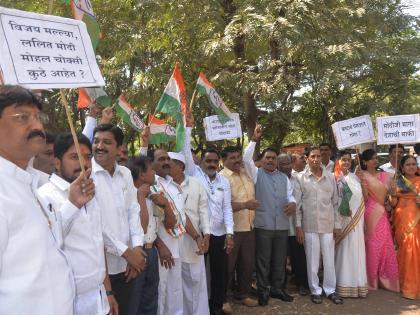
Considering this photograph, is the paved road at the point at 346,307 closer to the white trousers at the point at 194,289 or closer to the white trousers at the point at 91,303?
the white trousers at the point at 194,289

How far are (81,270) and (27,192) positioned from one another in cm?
74

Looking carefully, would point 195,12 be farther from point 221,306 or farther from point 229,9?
point 221,306

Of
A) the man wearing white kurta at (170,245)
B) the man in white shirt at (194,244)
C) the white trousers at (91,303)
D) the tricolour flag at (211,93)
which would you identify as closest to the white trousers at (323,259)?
the man in white shirt at (194,244)

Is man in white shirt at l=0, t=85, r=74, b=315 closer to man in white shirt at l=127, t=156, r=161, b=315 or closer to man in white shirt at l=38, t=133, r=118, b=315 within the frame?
man in white shirt at l=38, t=133, r=118, b=315

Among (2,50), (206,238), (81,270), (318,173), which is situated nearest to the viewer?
(2,50)

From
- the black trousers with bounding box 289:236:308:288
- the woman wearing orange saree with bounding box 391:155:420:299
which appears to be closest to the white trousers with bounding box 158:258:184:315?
the black trousers with bounding box 289:236:308:288

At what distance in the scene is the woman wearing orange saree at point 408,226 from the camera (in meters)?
5.38

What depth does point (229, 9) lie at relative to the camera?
7.89m

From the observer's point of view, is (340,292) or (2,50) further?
(340,292)

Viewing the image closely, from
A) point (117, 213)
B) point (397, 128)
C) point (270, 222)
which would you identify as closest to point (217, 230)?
point (270, 222)

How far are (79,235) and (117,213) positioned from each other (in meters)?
0.64

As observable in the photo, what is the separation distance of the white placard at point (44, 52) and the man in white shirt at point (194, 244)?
2056mm

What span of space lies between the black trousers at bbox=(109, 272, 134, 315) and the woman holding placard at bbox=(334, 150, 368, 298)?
10.5 ft

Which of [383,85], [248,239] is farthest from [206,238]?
[383,85]
